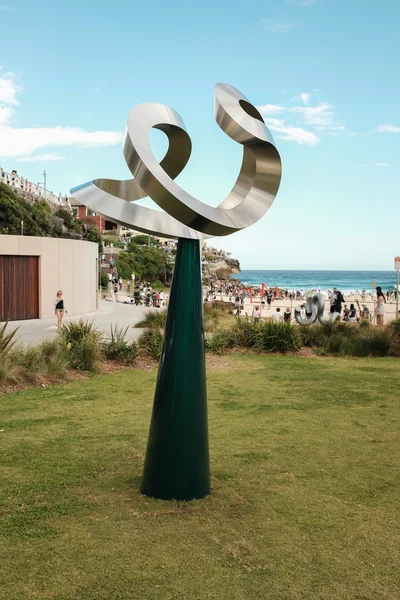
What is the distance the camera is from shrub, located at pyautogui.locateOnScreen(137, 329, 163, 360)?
1292 centimetres

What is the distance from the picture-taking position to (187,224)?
507cm

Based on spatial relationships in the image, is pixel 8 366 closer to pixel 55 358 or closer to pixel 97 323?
pixel 55 358

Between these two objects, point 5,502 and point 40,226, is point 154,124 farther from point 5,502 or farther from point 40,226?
point 40,226

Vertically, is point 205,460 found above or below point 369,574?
above

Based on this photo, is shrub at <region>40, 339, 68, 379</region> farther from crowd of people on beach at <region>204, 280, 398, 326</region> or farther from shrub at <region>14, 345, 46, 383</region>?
crowd of people on beach at <region>204, 280, 398, 326</region>

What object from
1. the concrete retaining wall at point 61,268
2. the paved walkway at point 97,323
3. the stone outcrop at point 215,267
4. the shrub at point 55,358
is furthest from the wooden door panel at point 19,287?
the stone outcrop at point 215,267

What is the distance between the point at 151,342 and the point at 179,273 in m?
8.26

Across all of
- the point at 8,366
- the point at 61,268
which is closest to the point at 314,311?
the point at 61,268

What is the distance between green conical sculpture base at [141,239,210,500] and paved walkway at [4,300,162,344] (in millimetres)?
8418

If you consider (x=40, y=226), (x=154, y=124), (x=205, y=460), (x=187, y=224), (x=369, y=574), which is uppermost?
(x=40, y=226)

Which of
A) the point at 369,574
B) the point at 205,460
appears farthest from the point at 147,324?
the point at 369,574

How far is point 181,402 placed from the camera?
4.99 meters

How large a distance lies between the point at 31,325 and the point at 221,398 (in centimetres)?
1197

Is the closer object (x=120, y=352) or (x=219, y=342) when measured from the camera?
(x=120, y=352)
